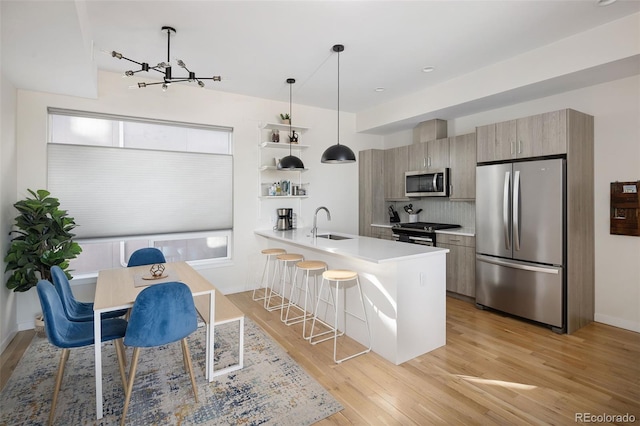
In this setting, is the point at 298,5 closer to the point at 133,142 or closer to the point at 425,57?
the point at 425,57

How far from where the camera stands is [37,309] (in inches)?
141

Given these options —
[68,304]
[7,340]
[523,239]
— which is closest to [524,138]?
[523,239]

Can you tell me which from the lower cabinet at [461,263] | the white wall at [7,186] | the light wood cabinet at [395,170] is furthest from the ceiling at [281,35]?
the lower cabinet at [461,263]

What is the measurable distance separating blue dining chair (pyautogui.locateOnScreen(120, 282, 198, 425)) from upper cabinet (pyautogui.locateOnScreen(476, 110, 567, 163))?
3764mm

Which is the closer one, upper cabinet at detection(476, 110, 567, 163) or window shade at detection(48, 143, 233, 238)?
upper cabinet at detection(476, 110, 567, 163)

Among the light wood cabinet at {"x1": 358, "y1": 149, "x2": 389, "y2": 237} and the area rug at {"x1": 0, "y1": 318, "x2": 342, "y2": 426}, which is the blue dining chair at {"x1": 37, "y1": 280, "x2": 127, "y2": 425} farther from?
the light wood cabinet at {"x1": 358, "y1": 149, "x2": 389, "y2": 237}

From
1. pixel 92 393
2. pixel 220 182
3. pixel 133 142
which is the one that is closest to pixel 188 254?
pixel 220 182

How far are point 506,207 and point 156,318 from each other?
3.76 meters

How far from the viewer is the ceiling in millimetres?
2533

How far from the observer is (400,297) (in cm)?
275

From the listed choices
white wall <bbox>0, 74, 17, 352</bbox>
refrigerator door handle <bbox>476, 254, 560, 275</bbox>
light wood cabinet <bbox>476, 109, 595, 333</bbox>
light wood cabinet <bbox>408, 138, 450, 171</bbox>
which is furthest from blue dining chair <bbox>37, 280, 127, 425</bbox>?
light wood cabinet <bbox>408, 138, 450, 171</bbox>

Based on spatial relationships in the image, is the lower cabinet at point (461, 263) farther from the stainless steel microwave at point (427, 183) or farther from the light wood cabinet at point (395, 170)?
the light wood cabinet at point (395, 170)

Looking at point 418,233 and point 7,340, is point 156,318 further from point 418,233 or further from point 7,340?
point 418,233

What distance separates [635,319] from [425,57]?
141 inches
